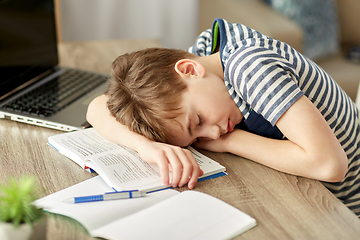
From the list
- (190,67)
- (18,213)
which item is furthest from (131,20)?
(18,213)

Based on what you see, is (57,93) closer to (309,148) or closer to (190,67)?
(190,67)

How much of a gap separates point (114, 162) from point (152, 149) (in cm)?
9

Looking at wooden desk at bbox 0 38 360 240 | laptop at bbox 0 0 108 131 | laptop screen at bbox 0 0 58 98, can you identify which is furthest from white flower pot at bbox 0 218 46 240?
laptop screen at bbox 0 0 58 98

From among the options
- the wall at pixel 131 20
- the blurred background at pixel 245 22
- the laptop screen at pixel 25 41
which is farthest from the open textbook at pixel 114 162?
the wall at pixel 131 20

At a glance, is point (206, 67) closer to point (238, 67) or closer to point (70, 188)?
point (238, 67)

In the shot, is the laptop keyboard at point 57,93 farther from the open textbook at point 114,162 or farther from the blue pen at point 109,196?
the blue pen at point 109,196

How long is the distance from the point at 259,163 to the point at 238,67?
22 centimetres

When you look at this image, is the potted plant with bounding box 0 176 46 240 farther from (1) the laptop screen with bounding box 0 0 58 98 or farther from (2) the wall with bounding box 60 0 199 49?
(2) the wall with bounding box 60 0 199 49

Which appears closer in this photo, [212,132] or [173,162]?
[173,162]

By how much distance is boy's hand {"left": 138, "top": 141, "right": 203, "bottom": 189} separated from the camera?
2.41 ft

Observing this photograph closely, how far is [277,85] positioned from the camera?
0.78 m

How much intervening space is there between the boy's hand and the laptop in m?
0.27

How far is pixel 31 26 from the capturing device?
1.23 meters

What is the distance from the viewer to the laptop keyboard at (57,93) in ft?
3.39
